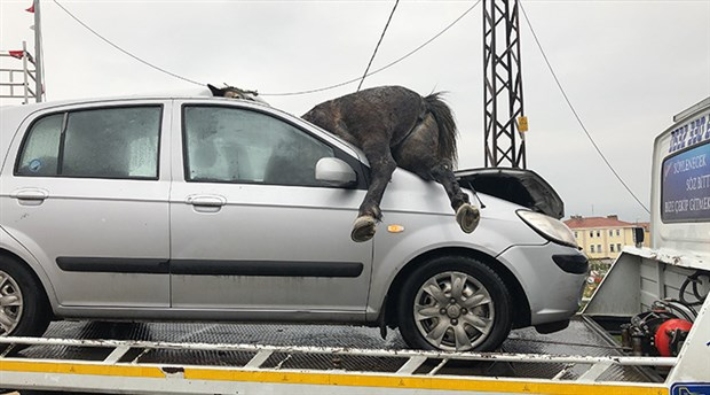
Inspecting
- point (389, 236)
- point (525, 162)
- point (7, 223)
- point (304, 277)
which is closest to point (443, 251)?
point (389, 236)

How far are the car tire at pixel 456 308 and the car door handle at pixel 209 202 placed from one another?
41.4 inches

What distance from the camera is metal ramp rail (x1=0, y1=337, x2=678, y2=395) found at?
89.5 inches

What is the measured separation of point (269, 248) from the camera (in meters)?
2.94

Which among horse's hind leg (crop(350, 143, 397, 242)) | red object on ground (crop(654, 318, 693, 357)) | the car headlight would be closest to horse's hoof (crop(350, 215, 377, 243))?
horse's hind leg (crop(350, 143, 397, 242))

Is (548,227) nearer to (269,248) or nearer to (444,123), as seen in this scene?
(444,123)

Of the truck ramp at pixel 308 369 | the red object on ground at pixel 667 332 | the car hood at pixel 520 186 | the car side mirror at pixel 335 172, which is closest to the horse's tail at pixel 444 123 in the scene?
the car hood at pixel 520 186

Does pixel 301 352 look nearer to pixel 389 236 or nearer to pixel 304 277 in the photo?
pixel 304 277

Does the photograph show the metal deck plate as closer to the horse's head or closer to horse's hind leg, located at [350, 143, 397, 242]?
horse's hind leg, located at [350, 143, 397, 242]

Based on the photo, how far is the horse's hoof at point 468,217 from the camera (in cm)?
280

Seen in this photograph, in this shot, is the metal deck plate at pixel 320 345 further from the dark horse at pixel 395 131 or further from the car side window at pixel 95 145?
the car side window at pixel 95 145

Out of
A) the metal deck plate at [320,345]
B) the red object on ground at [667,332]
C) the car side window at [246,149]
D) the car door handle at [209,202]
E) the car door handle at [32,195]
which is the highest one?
the car side window at [246,149]

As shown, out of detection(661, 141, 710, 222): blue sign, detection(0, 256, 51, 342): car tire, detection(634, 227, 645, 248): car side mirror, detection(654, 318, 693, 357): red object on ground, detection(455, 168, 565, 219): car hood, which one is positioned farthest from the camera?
detection(634, 227, 645, 248): car side mirror

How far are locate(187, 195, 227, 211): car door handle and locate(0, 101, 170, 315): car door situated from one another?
0.15 meters

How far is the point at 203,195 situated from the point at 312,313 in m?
0.82
